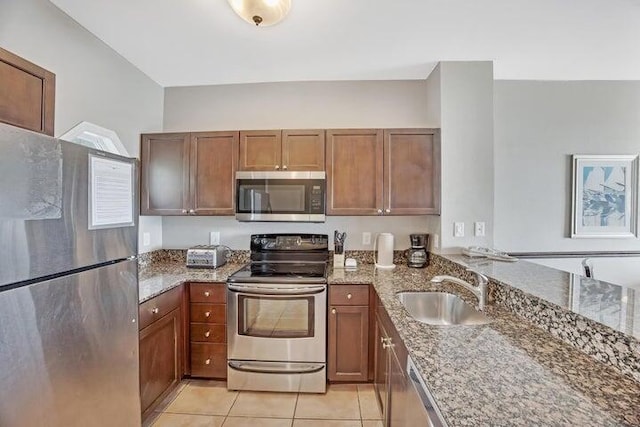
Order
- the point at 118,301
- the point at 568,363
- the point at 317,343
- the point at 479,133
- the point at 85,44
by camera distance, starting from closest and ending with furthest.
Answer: the point at 568,363
the point at 118,301
the point at 85,44
the point at 317,343
the point at 479,133

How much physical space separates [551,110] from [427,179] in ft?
4.59

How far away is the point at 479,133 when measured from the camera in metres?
2.44

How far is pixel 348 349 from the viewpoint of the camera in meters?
2.25

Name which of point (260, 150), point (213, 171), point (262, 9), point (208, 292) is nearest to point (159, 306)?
point (208, 292)

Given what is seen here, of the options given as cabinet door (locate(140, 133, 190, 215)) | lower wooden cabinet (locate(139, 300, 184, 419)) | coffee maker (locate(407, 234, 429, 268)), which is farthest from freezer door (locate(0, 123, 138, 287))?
coffee maker (locate(407, 234, 429, 268))

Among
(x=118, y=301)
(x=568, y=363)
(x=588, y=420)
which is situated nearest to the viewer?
(x=588, y=420)

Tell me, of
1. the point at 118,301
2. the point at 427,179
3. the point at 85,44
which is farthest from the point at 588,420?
A: the point at 85,44

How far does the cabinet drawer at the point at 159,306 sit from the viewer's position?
5.98 feet

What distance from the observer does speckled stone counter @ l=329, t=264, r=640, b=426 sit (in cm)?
77

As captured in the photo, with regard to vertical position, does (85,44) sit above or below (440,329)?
above

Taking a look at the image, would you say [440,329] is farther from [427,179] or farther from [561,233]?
[561,233]

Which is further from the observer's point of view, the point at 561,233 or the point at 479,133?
the point at 561,233

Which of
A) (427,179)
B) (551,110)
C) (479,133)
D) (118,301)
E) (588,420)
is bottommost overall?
(588,420)

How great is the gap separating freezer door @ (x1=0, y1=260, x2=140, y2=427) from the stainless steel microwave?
1.24 metres
